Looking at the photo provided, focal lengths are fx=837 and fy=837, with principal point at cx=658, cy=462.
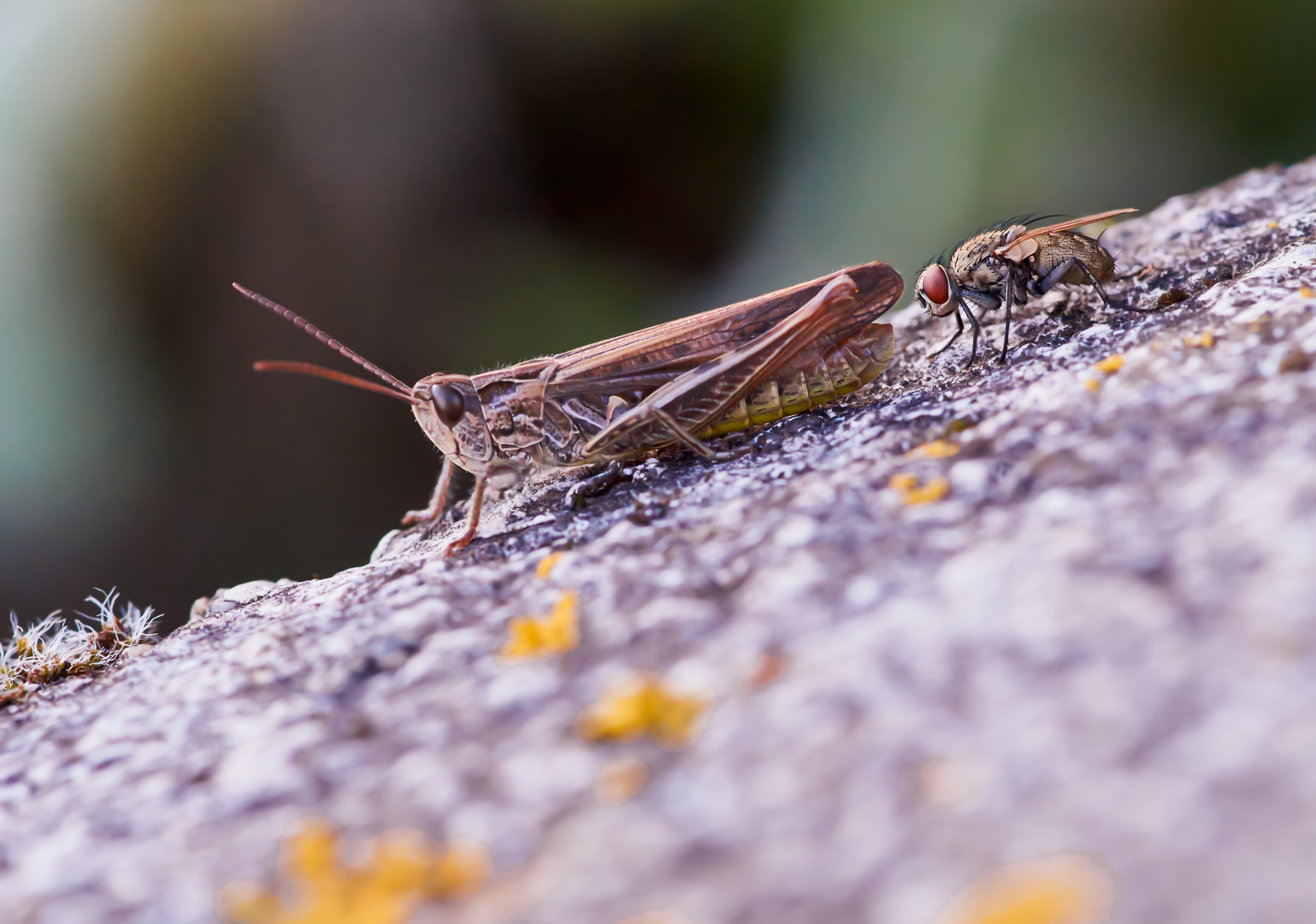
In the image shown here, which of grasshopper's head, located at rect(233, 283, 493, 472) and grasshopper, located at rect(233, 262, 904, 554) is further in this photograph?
grasshopper's head, located at rect(233, 283, 493, 472)

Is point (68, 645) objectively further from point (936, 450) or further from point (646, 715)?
point (936, 450)

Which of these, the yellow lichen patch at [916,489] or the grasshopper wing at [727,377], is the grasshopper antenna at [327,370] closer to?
the grasshopper wing at [727,377]

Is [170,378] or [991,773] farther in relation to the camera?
[170,378]

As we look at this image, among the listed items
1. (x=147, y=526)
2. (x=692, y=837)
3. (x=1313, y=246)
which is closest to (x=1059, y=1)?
(x=1313, y=246)

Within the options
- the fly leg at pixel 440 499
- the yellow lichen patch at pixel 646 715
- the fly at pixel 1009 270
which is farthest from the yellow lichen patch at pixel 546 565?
the fly at pixel 1009 270

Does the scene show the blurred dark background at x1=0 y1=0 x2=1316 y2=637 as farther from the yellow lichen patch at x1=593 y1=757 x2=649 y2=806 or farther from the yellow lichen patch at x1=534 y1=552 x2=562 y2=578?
the yellow lichen patch at x1=593 y1=757 x2=649 y2=806

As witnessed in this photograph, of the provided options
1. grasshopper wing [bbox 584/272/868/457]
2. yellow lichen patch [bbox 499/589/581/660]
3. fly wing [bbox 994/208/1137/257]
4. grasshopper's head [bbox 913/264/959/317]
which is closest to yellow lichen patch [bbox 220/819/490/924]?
yellow lichen patch [bbox 499/589/581/660]

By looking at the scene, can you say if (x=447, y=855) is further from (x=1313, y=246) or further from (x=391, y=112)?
(x=391, y=112)

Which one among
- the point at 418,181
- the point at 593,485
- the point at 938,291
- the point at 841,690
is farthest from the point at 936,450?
the point at 418,181
